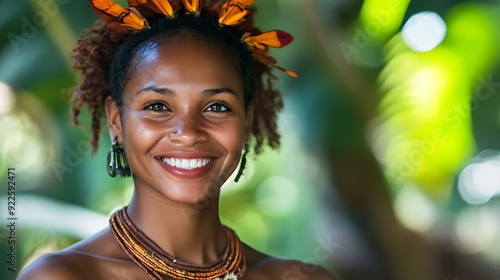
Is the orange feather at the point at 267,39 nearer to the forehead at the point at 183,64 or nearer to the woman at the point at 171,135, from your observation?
the woman at the point at 171,135

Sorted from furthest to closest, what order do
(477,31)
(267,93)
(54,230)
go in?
(477,31) → (54,230) → (267,93)

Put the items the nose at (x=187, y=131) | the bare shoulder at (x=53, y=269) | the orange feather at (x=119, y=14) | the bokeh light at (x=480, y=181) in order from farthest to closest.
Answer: the bokeh light at (x=480, y=181), the orange feather at (x=119, y=14), the nose at (x=187, y=131), the bare shoulder at (x=53, y=269)

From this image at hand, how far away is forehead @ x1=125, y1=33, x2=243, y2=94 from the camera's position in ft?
6.45

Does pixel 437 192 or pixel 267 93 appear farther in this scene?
pixel 437 192

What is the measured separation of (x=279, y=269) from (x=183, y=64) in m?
0.65

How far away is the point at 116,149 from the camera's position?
2080mm

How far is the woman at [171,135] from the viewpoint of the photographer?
194 cm

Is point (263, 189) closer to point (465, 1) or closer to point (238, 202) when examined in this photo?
point (238, 202)

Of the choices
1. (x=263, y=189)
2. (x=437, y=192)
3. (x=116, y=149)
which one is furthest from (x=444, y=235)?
(x=116, y=149)

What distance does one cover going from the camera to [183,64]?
6.49ft

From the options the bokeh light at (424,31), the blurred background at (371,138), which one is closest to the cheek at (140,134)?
the blurred background at (371,138)

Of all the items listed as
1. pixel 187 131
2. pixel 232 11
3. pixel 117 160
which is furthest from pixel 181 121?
pixel 232 11

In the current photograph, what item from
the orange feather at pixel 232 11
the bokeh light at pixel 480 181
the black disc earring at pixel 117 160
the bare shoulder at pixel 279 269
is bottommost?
the bokeh light at pixel 480 181

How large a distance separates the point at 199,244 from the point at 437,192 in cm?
187
